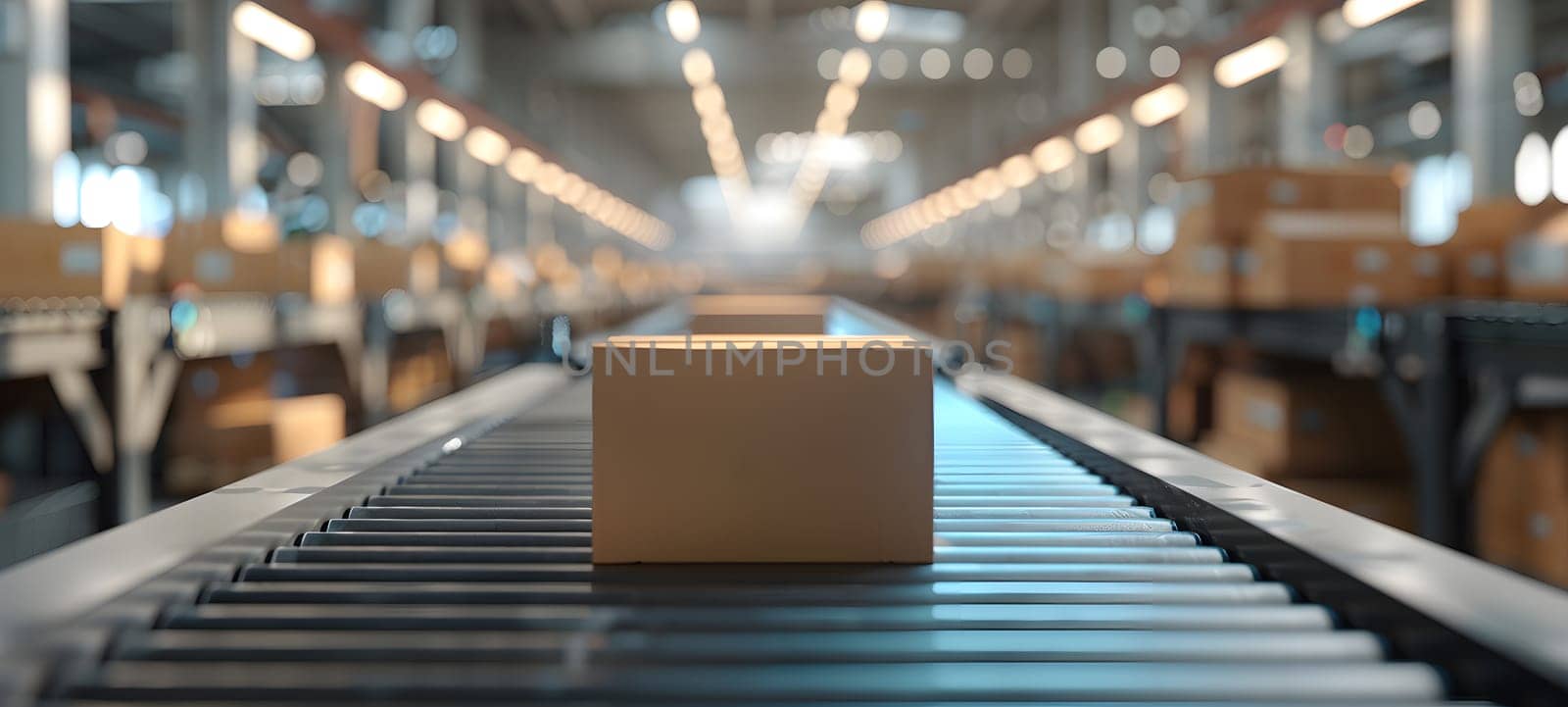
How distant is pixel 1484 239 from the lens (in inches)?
217

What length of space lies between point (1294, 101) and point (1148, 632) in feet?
28.0

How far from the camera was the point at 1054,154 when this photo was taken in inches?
642

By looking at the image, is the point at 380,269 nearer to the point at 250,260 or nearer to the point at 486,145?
the point at 250,260

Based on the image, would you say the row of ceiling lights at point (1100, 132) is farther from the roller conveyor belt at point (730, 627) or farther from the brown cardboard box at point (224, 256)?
the brown cardboard box at point (224, 256)

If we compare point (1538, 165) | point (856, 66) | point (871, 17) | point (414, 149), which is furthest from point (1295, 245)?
point (1538, 165)

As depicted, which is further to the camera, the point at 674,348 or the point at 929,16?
the point at 929,16

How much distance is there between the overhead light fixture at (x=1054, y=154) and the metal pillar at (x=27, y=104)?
12.0 meters

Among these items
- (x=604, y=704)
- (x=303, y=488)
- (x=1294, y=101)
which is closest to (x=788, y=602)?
(x=604, y=704)

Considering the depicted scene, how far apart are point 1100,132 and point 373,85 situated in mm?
8615

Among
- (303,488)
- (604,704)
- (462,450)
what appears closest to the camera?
(604,704)

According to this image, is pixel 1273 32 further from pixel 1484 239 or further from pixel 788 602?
pixel 788 602

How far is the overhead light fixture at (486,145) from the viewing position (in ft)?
49.6

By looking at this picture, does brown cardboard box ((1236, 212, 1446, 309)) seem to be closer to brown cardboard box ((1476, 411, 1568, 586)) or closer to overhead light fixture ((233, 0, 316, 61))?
brown cardboard box ((1476, 411, 1568, 586))

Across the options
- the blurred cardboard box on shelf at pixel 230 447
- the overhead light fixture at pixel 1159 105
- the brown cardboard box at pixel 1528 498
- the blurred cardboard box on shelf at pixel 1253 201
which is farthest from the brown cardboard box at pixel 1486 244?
the overhead light fixture at pixel 1159 105
